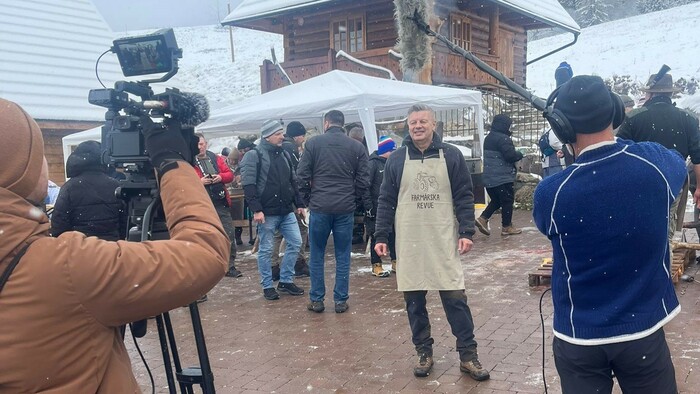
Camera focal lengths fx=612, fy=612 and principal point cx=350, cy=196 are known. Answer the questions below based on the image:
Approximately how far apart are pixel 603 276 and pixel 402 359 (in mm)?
2552

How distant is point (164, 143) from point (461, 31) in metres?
18.9

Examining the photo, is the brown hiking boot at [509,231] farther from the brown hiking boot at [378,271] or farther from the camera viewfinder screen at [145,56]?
the camera viewfinder screen at [145,56]

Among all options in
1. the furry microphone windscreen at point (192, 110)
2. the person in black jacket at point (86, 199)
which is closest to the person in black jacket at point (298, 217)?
the person in black jacket at point (86, 199)

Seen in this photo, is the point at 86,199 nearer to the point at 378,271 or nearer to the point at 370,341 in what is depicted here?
the point at 370,341

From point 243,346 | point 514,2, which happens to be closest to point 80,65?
point 514,2

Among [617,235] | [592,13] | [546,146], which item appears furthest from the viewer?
[592,13]

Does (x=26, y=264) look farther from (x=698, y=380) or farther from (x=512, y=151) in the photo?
(x=512, y=151)

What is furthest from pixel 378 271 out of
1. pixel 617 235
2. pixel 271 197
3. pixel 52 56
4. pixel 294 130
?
pixel 52 56

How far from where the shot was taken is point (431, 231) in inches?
166

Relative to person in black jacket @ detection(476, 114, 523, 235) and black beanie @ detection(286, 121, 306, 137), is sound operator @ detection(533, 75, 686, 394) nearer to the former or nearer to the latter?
black beanie @ detection(286, 121, 306, 137)

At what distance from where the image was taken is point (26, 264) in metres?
1.43

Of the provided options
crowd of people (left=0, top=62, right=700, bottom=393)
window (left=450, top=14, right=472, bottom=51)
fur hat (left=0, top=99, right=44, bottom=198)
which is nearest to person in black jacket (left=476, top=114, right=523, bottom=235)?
crowd of people (left=0, top=62, right=700, bottom=393)

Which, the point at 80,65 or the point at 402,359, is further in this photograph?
the point at 80,65

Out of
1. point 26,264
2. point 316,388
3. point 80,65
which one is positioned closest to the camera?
point 26,264
